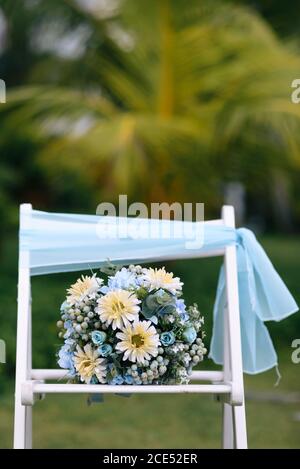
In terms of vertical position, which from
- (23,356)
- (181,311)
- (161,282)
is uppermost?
(161,282)

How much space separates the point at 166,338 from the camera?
2.87 meters

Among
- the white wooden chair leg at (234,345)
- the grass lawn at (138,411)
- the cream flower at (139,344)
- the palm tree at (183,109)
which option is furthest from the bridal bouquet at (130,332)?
the palm tree at (183,109)

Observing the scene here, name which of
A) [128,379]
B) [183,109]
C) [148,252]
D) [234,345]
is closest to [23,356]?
[128,379]

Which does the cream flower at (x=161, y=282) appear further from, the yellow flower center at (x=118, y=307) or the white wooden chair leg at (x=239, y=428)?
the white wooden chair leg at (x=239, y=428)

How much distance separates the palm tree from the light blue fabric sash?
11.5ft

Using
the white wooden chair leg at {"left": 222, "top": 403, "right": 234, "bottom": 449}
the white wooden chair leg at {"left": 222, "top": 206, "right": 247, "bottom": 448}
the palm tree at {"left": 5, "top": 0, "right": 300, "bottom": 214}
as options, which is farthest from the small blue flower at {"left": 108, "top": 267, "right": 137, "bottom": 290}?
the palm tree at {"left": 5, "top": 0, "right": 300, "bottom": 214}

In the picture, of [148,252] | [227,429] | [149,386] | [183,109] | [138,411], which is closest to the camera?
[149,386]

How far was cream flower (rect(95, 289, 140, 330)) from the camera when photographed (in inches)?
111

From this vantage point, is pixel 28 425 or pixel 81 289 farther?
pixel 28 425

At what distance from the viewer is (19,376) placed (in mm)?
2920

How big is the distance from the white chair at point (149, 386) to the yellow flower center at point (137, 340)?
14 cm

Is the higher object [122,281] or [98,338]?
[122,281]

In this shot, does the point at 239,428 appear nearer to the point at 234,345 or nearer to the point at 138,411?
the point at 234,345

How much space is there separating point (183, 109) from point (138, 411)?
310 centimetres
